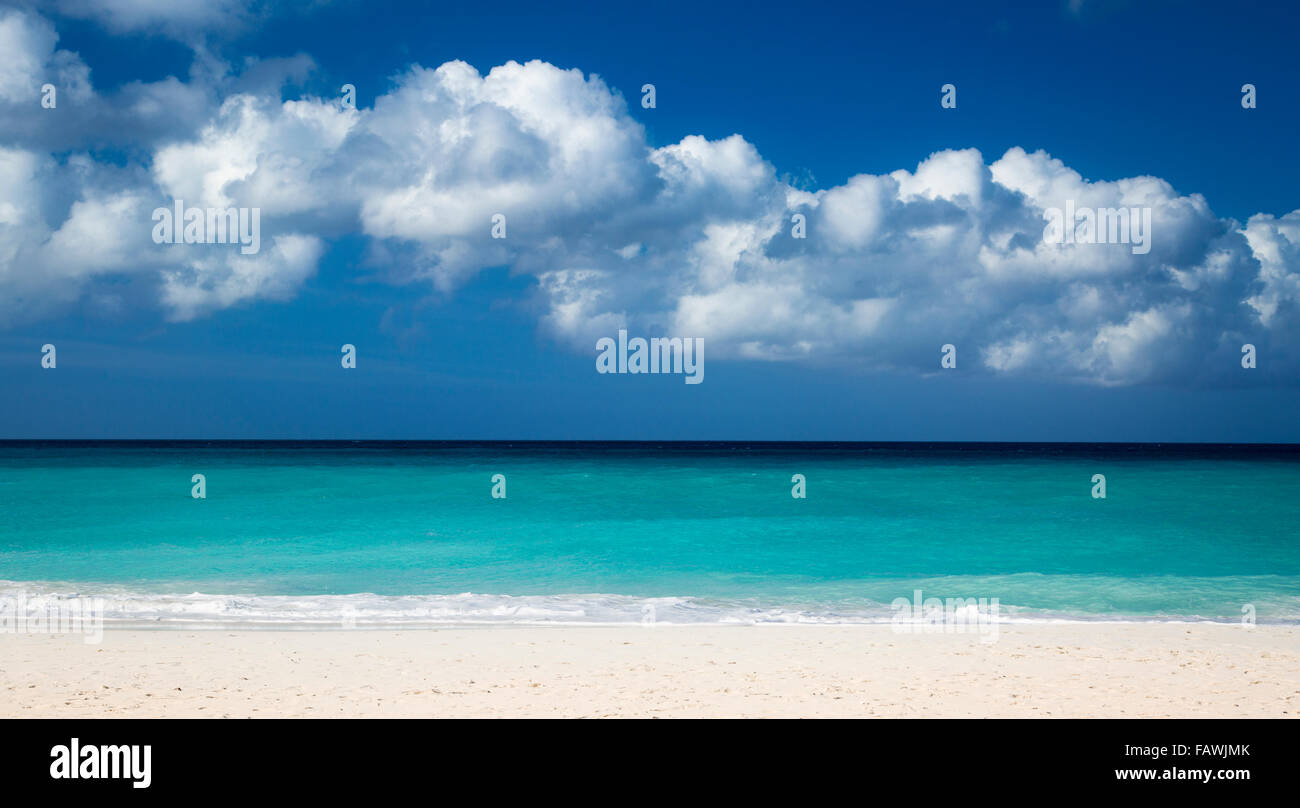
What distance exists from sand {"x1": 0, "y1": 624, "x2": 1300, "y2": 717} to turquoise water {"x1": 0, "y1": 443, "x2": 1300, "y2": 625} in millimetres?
1789

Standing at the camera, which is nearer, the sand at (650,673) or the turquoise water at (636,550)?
the sand at (650,673)

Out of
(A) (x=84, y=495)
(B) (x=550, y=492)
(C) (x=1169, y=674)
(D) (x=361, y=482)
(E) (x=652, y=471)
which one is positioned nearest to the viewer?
(C) (x=1169, y=674)

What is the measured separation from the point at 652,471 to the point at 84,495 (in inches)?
1072

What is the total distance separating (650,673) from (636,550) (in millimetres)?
10878

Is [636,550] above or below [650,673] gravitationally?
below

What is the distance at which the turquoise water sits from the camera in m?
11.8

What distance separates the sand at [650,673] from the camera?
6.09 meters

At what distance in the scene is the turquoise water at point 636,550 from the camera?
11.8 metres

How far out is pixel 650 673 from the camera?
7.21m

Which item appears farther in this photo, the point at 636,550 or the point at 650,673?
the point at 636,550

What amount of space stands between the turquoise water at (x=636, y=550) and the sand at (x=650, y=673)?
70.4 inches

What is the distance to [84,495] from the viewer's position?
94.5 feet
